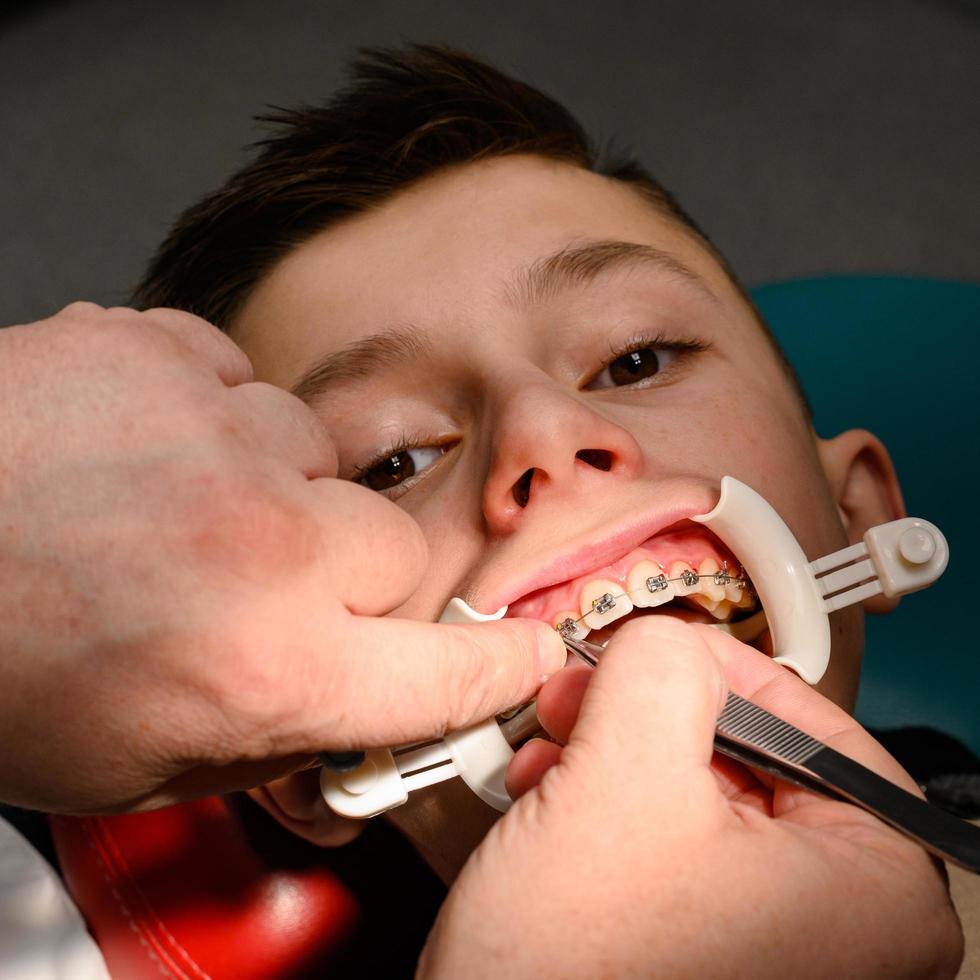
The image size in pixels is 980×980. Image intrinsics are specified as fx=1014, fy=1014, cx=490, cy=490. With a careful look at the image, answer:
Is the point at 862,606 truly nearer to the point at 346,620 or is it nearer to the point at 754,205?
the point at 346,620

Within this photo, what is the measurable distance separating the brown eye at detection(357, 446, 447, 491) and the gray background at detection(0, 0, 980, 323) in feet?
4.12

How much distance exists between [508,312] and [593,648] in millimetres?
374

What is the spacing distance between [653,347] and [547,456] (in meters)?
0.28

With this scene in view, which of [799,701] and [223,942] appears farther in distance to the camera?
[223,942]

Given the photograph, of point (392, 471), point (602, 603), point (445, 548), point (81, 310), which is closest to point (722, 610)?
point (602, 603)

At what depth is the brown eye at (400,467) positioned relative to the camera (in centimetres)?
104

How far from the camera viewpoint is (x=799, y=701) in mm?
710

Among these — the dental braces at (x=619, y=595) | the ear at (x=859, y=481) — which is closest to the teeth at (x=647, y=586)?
the dental braces at (x=619, y=595)

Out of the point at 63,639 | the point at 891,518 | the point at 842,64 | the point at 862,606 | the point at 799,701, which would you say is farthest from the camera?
the point at 842,64

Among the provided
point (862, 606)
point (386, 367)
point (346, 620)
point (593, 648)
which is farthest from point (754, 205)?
point (346, 620)

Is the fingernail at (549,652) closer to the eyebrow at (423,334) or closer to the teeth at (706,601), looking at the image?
the teeth at (706,601)

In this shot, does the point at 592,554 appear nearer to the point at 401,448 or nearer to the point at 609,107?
the point at 401,448

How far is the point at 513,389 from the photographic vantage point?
0.90 m

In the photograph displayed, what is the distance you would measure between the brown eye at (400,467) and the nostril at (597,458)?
191mm
